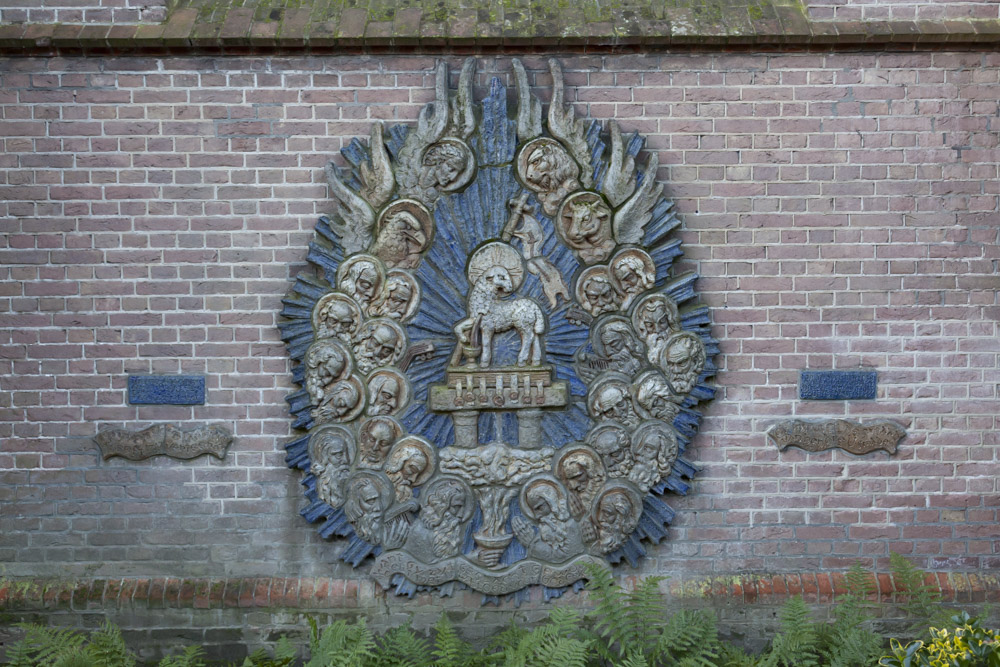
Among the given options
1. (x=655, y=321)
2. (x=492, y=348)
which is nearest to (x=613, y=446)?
(x=655, y=321)

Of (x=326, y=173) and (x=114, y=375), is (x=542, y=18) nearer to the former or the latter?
(x=326, y=173)

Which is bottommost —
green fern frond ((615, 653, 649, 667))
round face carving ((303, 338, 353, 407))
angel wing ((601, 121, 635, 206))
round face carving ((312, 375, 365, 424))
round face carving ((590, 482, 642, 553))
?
green fern frond ((615, 653, 649, 667))

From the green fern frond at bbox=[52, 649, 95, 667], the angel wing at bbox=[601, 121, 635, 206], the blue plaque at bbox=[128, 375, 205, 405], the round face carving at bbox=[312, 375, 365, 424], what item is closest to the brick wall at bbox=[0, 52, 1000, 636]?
the blue plaque at bbox=[128, 375, 205, 405]

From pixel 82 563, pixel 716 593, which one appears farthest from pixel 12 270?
pixel 716 593

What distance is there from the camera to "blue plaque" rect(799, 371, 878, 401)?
16.5 ft

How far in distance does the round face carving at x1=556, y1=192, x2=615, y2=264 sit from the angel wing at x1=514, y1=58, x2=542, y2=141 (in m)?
0.43

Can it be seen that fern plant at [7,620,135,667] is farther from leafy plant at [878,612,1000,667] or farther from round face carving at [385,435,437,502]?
leafy plant at [878,612,1000,667]

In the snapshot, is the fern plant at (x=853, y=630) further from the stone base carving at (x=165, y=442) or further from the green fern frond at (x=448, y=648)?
the stone base carving at (x=165, y=442)

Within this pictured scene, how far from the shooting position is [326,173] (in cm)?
495

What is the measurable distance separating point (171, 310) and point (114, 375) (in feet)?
1.66

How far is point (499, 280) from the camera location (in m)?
4.90

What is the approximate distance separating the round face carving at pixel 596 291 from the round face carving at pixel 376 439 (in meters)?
1.29

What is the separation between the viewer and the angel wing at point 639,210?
16.1 feet

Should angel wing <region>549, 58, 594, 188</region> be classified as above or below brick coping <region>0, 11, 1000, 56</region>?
below
